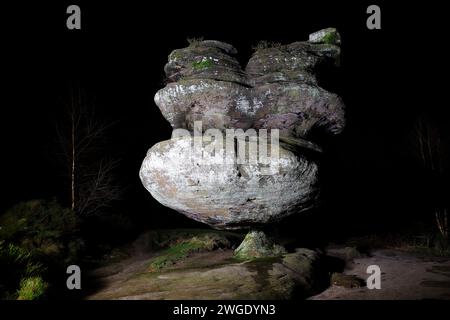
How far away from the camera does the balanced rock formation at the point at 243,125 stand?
6395 mm

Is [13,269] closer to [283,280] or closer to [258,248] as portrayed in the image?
[258,248]

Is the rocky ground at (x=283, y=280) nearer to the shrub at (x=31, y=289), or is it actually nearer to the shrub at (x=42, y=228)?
the shrub at (x=31, y=289)

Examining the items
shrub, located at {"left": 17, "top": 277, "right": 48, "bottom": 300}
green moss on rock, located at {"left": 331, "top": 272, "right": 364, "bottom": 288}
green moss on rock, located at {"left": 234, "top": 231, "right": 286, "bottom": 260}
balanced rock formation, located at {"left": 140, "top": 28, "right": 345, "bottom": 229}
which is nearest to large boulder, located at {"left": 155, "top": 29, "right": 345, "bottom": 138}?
balanced rock formation, located at {"left": 140, "top": 28, "right": 345, "bottom": 229}

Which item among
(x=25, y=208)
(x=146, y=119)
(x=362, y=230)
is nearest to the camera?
(x=25, y=208)

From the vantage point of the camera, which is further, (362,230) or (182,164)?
(362,230)

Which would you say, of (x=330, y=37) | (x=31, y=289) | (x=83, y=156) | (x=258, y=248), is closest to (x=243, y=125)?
(x=258, y=248)

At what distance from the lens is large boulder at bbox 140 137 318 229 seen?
6.35m

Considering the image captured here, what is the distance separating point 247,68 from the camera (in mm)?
8008

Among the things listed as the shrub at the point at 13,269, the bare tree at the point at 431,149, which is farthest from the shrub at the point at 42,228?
the bare tree at the point at 431,149

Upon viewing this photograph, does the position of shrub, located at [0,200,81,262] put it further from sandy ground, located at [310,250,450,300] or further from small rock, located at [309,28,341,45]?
small rock, located at [309,28,341,45]

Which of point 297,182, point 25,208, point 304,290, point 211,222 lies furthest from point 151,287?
point 25,208

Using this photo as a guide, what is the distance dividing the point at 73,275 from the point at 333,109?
7179 millimetres

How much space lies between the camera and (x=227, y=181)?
6.36 m

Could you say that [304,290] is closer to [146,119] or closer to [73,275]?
[73,275]
